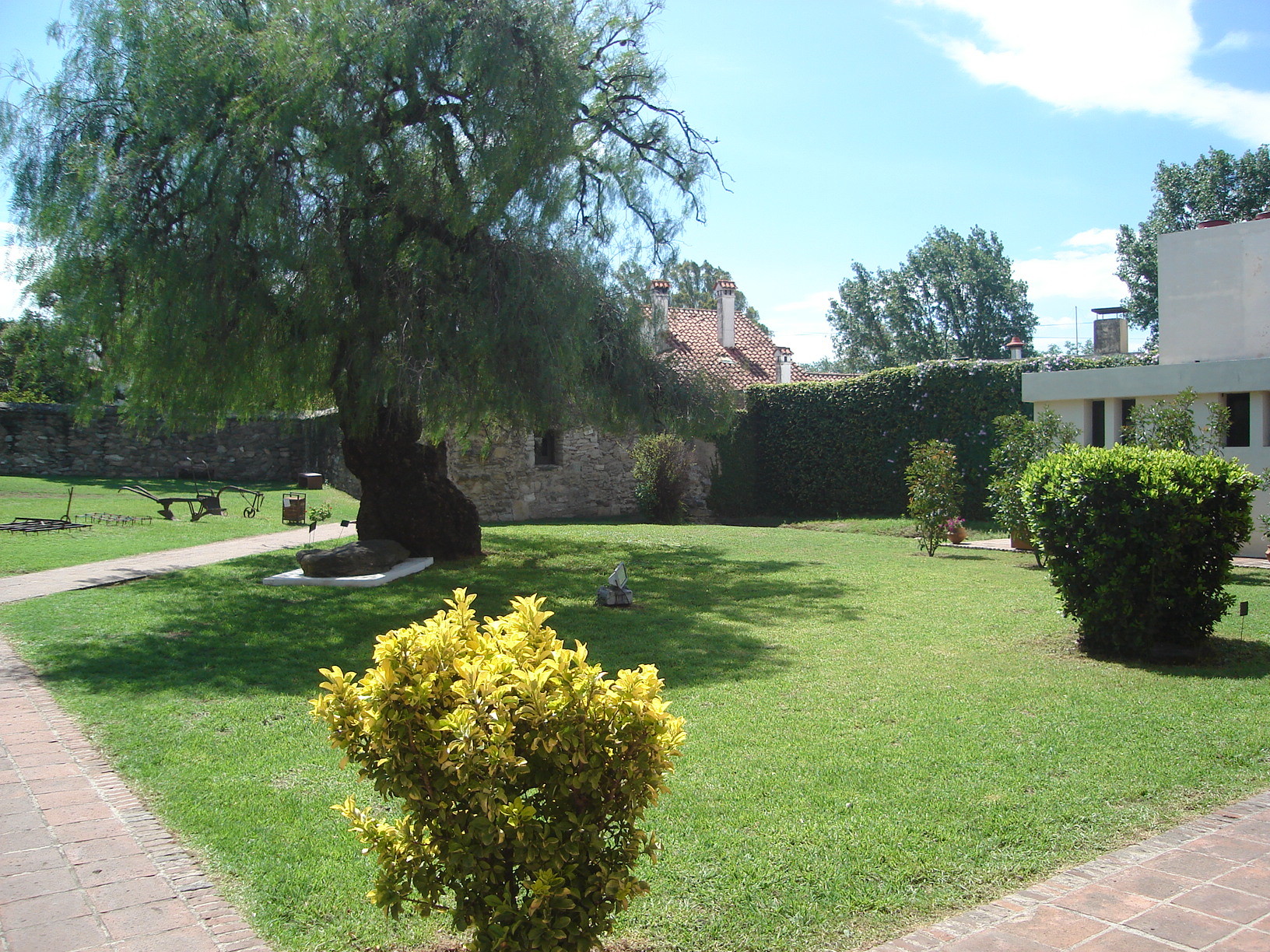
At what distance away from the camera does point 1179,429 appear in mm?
11281

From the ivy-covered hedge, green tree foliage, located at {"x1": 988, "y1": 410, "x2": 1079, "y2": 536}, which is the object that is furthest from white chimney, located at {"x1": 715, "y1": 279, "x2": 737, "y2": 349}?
green tree foliage, located at {"x1": 988, "y1": 410, "x2": 1079, "y2": 536}

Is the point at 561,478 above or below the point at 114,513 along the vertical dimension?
above

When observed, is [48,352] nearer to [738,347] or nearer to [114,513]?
[114,513]

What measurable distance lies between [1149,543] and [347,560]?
8.85 metres

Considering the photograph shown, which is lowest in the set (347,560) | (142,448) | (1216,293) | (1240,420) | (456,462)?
(347,560)

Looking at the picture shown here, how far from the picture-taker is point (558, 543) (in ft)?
53.8

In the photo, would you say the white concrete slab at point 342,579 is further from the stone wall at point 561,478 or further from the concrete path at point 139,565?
the stone wall at point 561,478

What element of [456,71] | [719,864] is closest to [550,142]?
[456,71]

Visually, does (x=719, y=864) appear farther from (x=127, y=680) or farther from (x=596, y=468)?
(x=596, y=468)

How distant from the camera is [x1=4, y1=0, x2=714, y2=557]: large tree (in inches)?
393

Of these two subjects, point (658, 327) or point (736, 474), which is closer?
point (658, 327)

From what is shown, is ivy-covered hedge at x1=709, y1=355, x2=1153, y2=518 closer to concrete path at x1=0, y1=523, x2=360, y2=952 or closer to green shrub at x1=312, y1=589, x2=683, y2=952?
concrete path at x1=0, y1=523, x2=360, y2=952

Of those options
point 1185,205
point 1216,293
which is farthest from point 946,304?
point 1216,293

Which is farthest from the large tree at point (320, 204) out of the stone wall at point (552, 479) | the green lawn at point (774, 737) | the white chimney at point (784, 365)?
the white chimney at point (784, 365)
